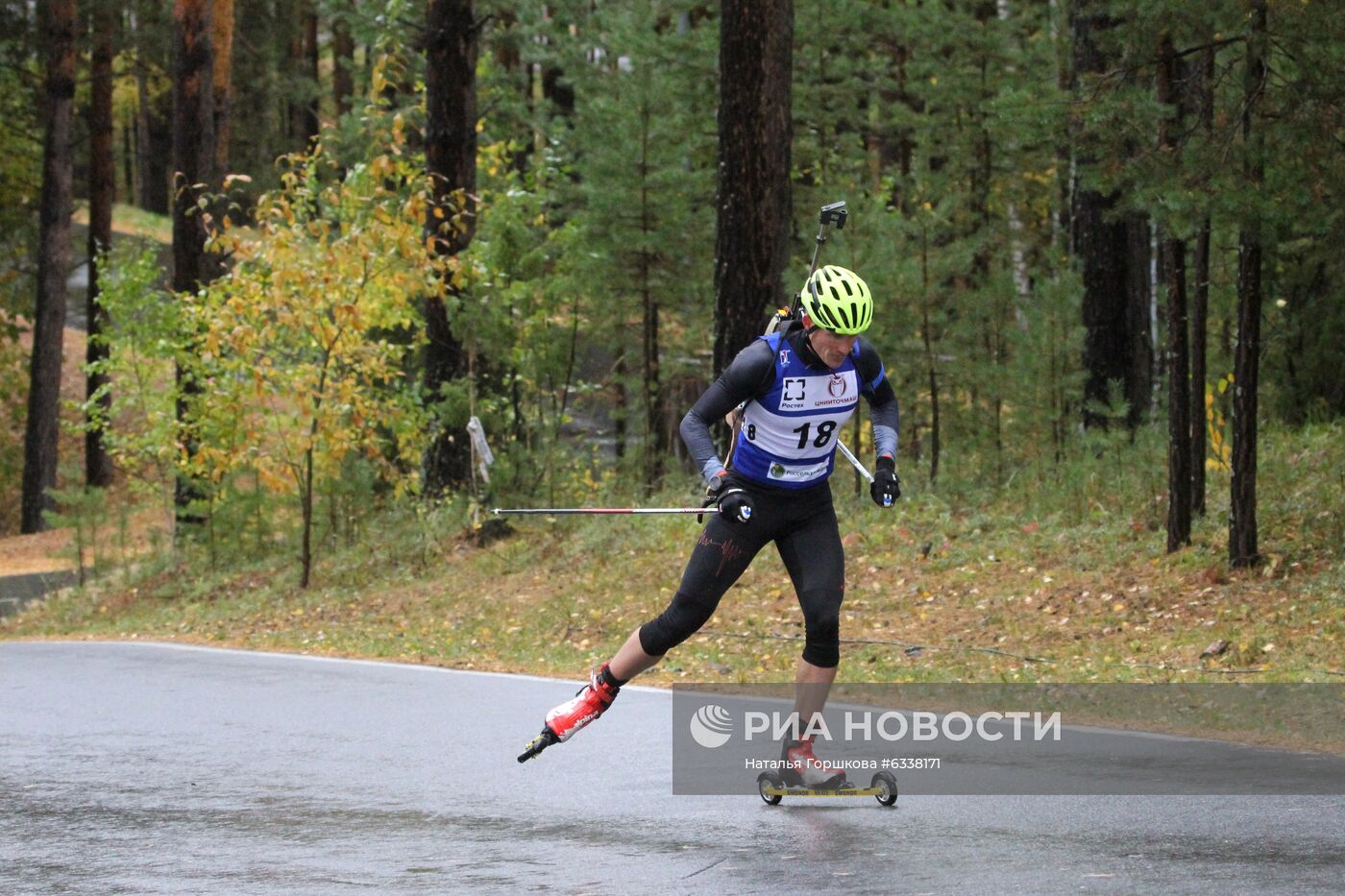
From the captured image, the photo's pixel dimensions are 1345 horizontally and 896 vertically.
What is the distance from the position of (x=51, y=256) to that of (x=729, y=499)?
114ft

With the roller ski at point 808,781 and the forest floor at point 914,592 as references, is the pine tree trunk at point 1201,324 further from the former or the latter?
the roller ski at point 808,781

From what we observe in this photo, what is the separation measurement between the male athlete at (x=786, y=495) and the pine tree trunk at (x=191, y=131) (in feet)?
66.4

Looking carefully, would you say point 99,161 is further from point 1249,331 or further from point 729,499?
point 729,499

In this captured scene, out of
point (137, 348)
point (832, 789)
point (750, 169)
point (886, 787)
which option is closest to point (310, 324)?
point (750, 169)

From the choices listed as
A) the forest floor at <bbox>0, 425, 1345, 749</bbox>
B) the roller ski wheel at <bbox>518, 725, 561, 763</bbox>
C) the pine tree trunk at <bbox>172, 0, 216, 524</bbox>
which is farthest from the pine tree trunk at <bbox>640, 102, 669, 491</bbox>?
the roller ski wheel at <bbox>518, 725, 561, 763</bbox>

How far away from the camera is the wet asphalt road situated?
6.50 meters

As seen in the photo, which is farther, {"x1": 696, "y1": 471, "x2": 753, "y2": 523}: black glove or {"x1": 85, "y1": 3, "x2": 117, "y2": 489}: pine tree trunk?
{"x1": 85, "y1": 3, "x2": 117, "y2": 489}: pine tree trunk

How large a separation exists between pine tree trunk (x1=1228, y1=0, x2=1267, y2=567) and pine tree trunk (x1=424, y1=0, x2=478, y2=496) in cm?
1073

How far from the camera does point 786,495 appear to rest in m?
8.04

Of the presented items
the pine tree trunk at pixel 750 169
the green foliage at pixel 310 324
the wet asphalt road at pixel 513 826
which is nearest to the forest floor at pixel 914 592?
the green foliage at pixel 310 324

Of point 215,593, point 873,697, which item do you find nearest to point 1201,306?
point 873,697

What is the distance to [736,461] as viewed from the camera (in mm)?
8125

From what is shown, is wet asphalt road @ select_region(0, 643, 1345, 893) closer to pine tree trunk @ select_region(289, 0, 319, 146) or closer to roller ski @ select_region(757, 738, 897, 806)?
roller ski @ select_region(757, 738, 897, 806)

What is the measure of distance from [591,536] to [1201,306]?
750 cm
